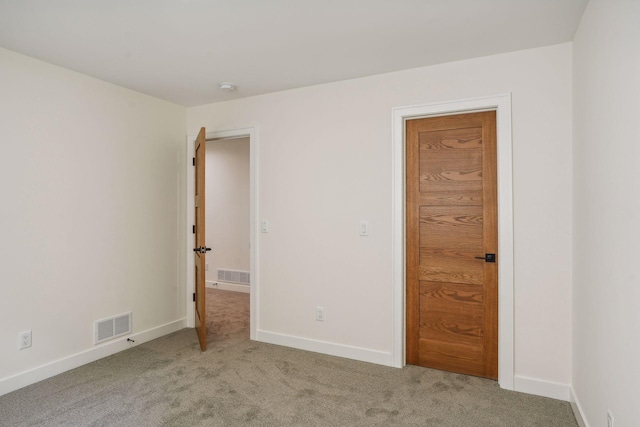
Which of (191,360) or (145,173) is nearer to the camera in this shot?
(191,360)

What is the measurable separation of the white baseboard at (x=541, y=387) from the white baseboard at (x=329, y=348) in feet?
2.99

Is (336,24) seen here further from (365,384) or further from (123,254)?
(123,254)

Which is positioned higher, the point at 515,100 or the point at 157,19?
the point at 157,19

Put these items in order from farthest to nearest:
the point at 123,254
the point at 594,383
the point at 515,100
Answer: the point at 123,254, the point at 515,100, the point at 594,383

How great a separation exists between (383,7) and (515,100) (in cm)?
123

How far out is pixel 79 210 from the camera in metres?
3.13

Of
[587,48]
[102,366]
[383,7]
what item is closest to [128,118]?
[102,366]

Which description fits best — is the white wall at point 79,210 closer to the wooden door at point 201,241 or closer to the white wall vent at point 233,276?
the wooden door at point 201,241

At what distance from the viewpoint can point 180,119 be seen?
4.11 meters

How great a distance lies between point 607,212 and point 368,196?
171 centimetres

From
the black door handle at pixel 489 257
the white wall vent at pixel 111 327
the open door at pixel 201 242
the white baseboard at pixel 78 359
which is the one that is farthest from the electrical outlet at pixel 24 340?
the black door handle at pixel 489 257

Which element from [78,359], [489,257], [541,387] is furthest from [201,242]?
[541,387]

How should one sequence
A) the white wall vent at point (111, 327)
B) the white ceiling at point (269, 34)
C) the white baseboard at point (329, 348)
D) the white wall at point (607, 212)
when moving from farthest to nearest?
the white wall vent at point (111, 327) < the white baseboard at point (329, 348) < the white ceiling at point (269, 34) < the white wall at point (607, 212)

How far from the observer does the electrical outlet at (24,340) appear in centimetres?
272
